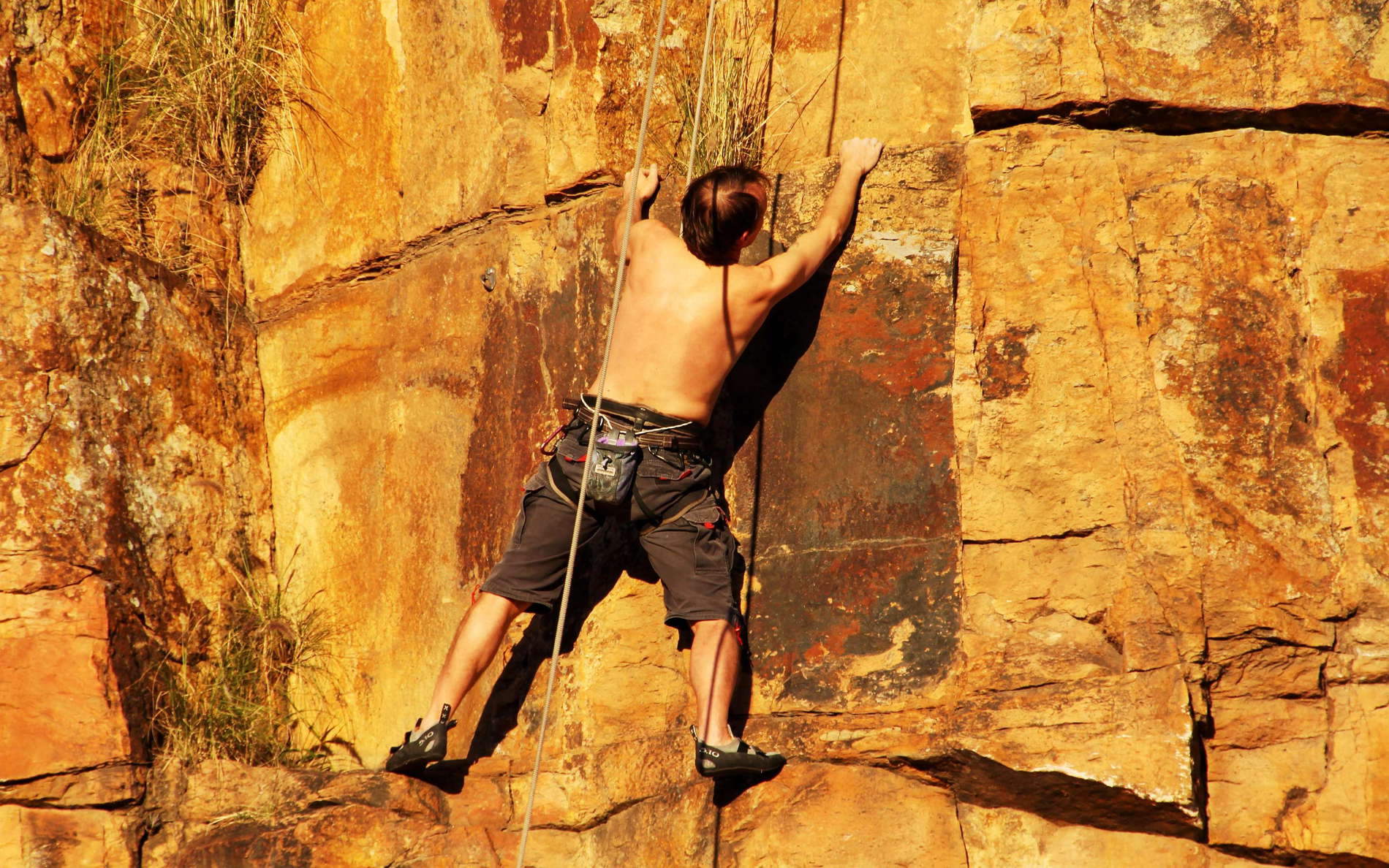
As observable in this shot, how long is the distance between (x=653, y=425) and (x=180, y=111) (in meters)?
2.37

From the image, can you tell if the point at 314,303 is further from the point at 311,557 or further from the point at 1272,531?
the point at 1272,531

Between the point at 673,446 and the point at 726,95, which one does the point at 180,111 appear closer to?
the point at 726,95

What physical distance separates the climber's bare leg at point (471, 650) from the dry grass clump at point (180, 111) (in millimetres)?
1971

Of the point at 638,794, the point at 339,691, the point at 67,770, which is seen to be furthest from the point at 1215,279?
the point at 67,770

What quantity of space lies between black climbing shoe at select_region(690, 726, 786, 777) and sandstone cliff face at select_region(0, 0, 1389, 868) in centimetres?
12

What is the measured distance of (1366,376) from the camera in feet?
11.6

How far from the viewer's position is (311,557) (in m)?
4.59

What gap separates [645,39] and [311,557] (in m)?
2.05

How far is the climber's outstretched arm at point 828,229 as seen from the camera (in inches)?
144

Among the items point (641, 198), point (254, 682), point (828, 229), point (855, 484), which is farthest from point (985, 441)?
point (254, 682)

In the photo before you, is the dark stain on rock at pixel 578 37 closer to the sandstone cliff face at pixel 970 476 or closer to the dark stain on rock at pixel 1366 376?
the sandstone cliff face at pixel 970 476

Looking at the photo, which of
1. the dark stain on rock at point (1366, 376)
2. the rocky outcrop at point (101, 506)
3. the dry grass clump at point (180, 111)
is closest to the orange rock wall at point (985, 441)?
the dark stain on rock at point (1366, 376)

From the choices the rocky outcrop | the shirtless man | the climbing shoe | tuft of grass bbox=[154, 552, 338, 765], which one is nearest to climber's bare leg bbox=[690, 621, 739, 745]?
the shirtless man

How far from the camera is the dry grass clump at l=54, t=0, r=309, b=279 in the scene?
4691mm
